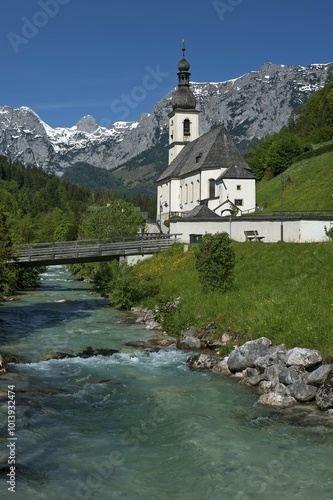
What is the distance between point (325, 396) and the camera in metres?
15.8

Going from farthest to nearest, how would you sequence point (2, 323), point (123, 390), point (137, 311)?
point (137, 311)
point (2, 323)
point (123, 390)

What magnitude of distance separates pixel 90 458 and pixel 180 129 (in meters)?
86.2

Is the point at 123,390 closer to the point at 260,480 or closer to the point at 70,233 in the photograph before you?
the point at 260,480

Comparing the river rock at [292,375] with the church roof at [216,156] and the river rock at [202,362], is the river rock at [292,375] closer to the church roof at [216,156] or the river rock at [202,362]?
the river rock at [202,362]

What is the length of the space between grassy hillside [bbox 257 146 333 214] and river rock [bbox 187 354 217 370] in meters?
41.1

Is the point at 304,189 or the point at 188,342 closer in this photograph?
the point at 188,342

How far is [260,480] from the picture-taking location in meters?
11.7

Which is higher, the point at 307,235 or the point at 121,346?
the point at 307,235

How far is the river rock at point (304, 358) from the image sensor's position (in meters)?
18.1

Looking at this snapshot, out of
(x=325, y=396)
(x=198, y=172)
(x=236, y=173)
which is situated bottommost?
(x=325, y=396)

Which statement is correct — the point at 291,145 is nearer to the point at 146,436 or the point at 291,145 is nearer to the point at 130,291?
the point at 130,291

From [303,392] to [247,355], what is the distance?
3.62 meters

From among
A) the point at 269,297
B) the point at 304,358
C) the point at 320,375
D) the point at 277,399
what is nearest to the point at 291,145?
the point at 269,297

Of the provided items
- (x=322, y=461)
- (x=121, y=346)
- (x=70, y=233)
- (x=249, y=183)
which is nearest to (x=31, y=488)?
(x=322, y=461)
